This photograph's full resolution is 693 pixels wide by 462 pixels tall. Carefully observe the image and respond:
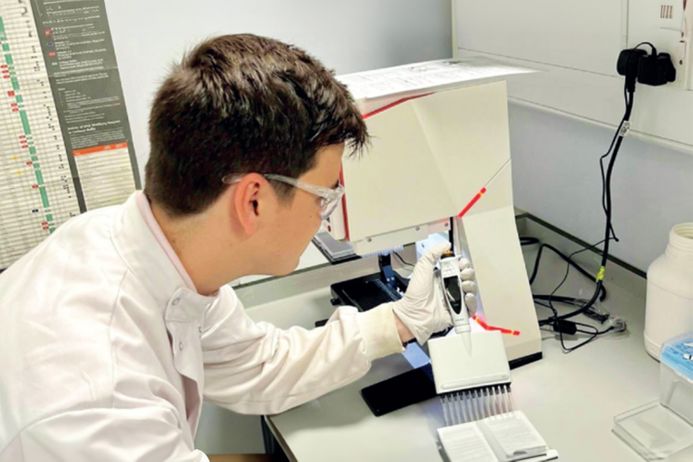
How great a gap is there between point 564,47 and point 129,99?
41.5 inches

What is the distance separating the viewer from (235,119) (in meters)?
0.89

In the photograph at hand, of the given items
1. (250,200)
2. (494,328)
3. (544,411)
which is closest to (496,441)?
(544,411)

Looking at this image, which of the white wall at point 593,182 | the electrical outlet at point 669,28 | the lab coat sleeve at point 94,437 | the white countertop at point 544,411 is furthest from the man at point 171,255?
the white wall at point 593,182

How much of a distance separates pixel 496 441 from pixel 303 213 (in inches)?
19.0

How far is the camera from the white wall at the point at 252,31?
167 cm

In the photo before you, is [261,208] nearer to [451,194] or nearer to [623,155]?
[451,194]

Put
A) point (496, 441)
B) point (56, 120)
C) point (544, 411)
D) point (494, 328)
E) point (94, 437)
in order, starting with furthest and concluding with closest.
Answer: point (56, 120) < point (494, 328) < point (544, 411) < point (496, 441) < point (94, 437)

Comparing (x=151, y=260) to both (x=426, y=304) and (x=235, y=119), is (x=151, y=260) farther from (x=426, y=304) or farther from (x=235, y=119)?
(x=426, y=304)

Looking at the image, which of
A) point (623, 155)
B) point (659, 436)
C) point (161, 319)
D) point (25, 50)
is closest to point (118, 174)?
point (25, 50)

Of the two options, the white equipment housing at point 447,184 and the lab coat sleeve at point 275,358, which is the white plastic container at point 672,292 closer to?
the white equipment housing at point 447,184

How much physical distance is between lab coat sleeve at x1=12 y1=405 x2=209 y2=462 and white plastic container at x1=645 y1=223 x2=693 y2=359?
0.92 m

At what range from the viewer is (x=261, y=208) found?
96 centimetres

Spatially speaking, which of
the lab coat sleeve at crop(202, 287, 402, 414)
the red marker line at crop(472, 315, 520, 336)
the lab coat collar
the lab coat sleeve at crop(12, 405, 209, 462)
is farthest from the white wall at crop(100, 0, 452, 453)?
the lab coat sleeve at crop(12, 405, 209, 462)

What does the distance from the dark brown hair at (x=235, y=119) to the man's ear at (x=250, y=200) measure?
0.6 inches
